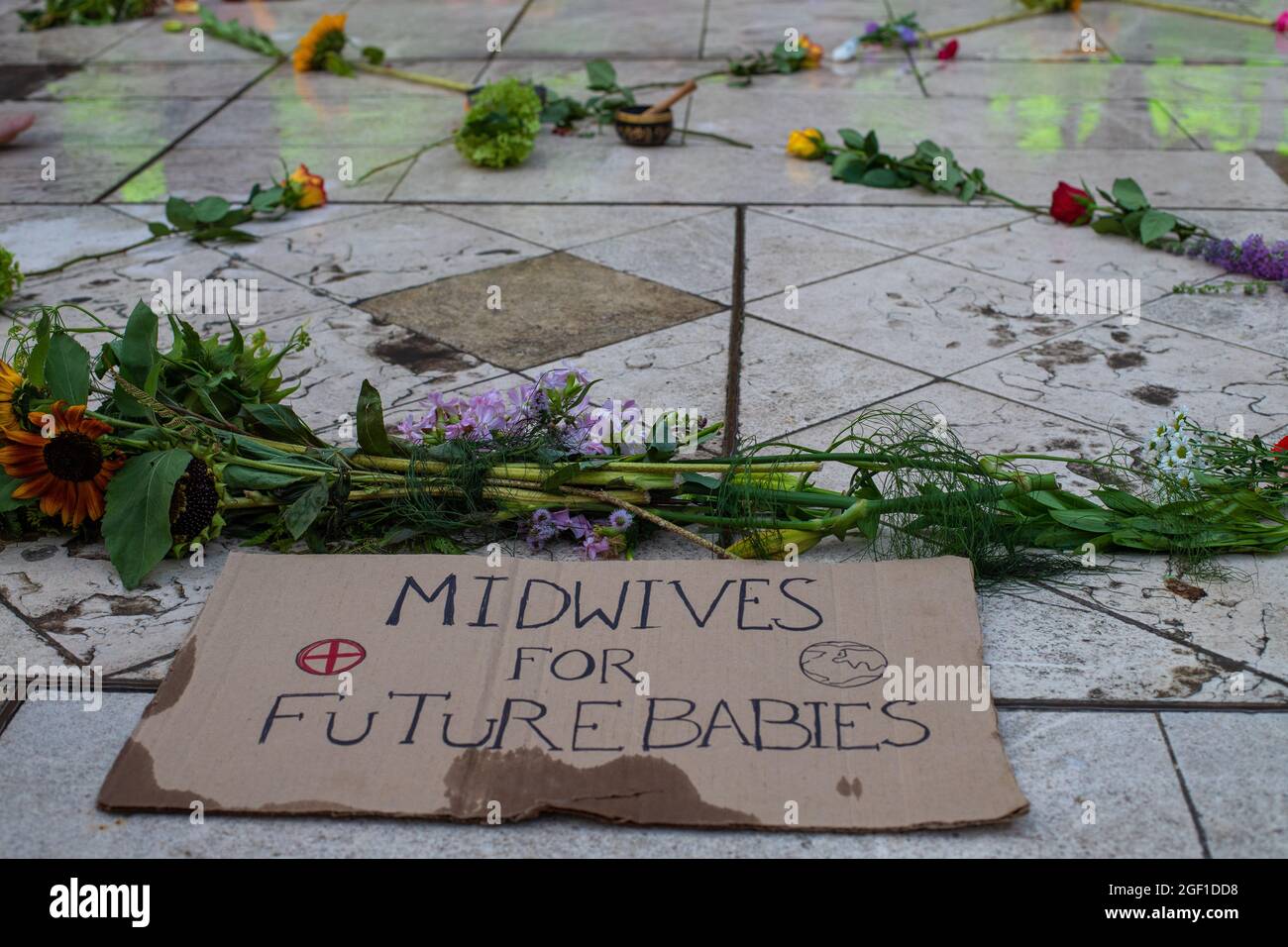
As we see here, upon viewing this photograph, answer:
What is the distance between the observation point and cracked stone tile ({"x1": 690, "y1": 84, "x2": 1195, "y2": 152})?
16.9ft

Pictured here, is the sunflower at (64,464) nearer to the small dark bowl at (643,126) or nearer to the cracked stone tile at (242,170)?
the cracked stone tile at (242,170)

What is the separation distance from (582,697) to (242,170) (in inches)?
145

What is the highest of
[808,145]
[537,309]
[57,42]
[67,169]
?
[57,42]

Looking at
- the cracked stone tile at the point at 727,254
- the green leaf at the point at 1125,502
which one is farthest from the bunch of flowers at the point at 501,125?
the green leaf at the point at 1125,502

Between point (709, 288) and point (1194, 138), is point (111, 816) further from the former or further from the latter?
point (1194, 138)

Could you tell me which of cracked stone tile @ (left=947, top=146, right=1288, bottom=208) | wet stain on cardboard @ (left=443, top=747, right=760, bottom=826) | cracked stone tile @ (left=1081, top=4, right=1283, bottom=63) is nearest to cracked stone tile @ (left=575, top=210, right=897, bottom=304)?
cracked stone tile @ (left=947, top=146, right=1288, bottom=208)

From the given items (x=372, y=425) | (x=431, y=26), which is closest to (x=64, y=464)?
(x=372, y=425)

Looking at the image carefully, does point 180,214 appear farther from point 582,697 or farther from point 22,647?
point 582,697

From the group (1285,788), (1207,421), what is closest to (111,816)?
A: (1285,788)

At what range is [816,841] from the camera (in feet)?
5.77

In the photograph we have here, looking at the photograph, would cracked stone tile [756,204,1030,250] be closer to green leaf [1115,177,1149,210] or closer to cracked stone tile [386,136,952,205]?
cracked stone tile [386,136,952,205]

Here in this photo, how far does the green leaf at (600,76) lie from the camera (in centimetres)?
545

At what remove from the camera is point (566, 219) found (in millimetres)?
4480
